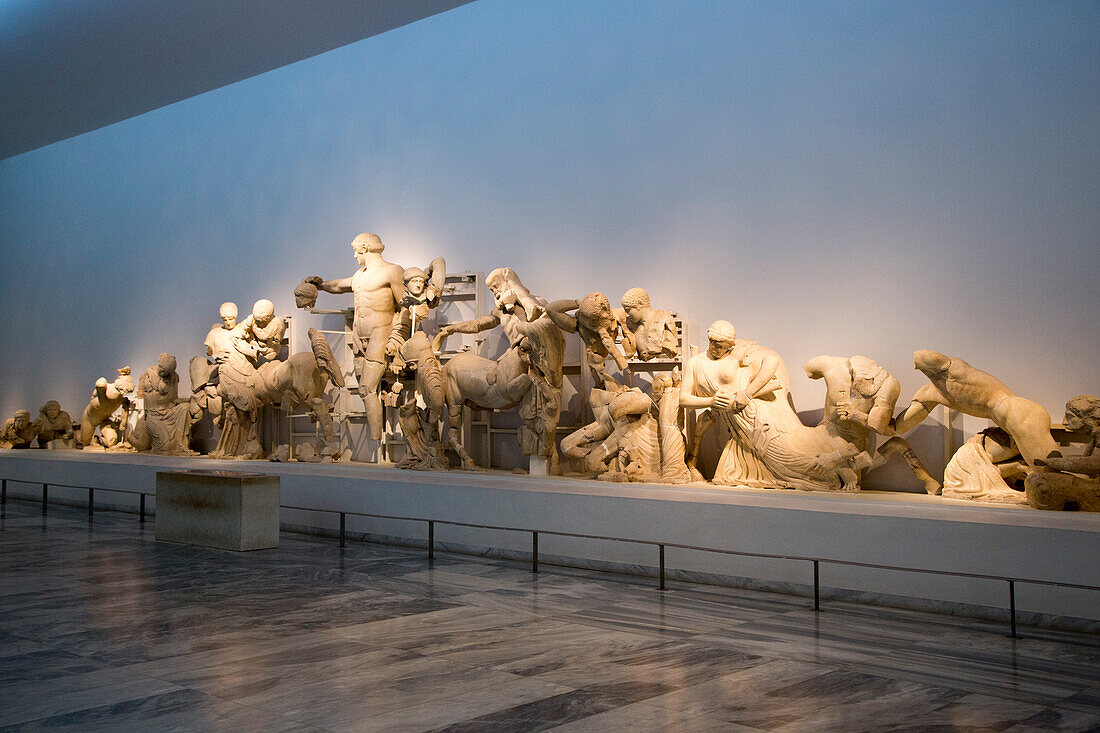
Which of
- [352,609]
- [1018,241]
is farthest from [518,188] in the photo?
[352,609]

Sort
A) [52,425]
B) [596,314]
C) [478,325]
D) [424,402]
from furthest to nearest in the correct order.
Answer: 1. [52,425]
2. [424,402]
3. [478,325]
4. [596,314]

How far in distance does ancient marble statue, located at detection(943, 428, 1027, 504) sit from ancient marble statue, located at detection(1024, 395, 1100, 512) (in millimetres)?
546

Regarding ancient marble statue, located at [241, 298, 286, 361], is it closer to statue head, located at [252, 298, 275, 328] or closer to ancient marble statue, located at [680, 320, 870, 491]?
statue head, located at [252, 298, 275, 328]

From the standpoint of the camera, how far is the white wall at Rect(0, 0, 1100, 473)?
8844 millimetres

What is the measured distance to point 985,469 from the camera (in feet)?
26.1

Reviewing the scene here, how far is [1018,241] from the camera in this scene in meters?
8.88

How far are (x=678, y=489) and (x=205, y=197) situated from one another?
37.6 ft

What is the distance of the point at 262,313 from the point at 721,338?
24.2ft

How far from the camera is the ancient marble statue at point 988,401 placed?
766cm

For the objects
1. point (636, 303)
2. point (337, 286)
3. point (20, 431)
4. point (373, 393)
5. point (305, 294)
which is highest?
point (337, 286)

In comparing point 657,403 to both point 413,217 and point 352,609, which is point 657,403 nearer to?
point 352,609

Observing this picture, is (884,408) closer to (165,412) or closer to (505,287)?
(505,287)

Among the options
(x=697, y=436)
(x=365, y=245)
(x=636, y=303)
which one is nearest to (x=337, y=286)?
(x=365, y=245)

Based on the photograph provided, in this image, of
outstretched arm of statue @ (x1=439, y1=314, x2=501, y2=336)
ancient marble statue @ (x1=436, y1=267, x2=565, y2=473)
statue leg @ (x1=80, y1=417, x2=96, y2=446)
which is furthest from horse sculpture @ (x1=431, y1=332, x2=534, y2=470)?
statue leg @ (x1=80, y1=417, x2=96, y2=446)
